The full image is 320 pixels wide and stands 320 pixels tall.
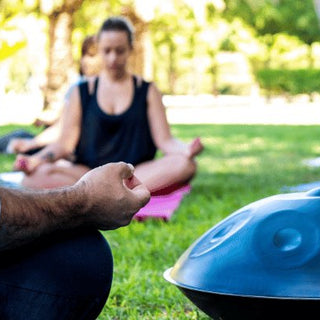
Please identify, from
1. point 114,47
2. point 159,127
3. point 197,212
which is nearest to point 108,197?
point 197,212

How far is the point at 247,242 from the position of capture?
2.33 meters

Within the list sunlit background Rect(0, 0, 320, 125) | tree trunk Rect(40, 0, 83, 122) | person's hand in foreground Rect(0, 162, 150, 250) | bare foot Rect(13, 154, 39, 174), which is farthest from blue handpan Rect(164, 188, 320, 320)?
tree trunk Rect(40, 0, 83, 122)

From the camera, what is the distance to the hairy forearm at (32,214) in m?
1.85

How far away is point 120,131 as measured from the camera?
6.01 meters

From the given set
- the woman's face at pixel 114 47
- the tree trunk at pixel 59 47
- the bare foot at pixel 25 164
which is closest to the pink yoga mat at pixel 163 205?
the bare foot at pixel 25 164

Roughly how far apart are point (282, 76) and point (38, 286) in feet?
103

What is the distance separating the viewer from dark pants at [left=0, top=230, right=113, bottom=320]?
195cm

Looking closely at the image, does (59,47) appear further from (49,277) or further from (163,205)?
(49,277)

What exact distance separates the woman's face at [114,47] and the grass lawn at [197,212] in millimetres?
1100

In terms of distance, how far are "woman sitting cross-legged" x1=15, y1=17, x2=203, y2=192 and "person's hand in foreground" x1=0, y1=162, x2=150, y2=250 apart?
378 cm

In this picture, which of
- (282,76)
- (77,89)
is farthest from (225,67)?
(77,89)

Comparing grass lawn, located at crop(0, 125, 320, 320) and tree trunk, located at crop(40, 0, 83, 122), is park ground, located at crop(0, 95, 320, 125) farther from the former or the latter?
grass lawn, located at crop(0, 125, 320, 320)

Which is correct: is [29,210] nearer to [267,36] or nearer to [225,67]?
[267,36]

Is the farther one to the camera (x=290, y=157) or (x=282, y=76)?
(x=282, y=76)
